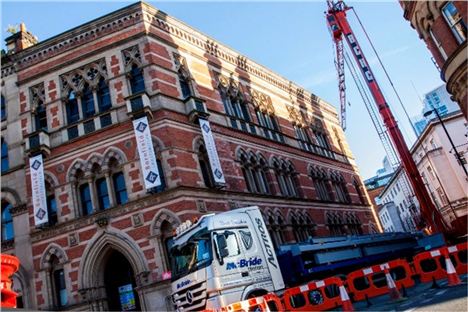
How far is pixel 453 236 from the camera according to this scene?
18.7 meters

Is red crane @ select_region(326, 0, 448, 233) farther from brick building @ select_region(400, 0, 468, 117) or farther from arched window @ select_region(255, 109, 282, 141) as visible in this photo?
arched window @ select_region(255, 109, 282, 141)

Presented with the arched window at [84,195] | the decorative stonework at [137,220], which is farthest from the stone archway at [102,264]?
the arched window at [84,195]

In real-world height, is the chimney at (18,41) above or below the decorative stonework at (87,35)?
above

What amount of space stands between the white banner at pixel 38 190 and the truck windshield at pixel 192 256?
30.1 ft

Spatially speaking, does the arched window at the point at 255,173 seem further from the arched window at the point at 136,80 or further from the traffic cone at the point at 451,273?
the traffic cone at the point at 451,273

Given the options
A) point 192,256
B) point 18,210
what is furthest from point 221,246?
point 18,210

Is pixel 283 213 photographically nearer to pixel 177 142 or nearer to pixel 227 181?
pixel 227 181

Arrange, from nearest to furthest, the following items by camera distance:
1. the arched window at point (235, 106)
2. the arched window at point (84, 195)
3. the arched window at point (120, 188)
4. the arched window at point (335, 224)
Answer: the arched window at point (120, 188)
the arched window at point (84, 195)
the arched window at point (235, 106)
the arched window at point (335, 224)

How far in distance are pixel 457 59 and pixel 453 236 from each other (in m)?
8.43

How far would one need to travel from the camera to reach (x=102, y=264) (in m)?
17.6

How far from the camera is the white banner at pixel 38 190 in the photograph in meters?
18.3

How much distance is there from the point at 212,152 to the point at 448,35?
11.4 metres

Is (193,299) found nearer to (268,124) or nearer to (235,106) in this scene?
(235,106)

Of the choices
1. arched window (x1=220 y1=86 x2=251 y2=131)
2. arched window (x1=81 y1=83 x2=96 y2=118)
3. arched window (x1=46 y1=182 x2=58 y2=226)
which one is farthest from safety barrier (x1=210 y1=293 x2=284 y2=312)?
arched window (x1=220 y1=86 x2=251 y2=131)
